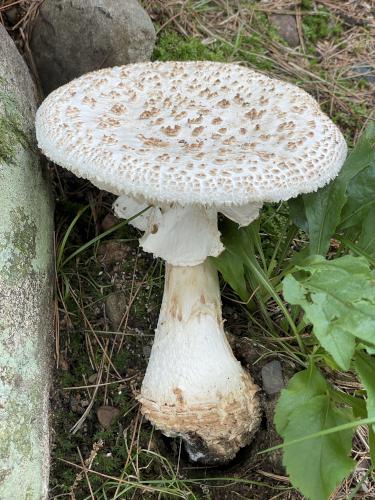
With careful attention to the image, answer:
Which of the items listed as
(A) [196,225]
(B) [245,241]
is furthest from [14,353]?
(B) [245,241]

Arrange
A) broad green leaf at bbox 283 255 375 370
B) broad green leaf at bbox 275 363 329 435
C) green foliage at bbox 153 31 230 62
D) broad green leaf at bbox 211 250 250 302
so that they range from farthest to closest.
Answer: green foliage at bbox 153 31 230 62, broad green leaf at bbox 211 250 250 302, broad green leaf at bbox 275 363 329 435, broad green leaf at bbox 283 255 375 370

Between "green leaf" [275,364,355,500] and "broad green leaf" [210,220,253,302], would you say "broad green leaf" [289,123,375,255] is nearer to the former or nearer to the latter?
"broad green leaf" [210,220,253,302]

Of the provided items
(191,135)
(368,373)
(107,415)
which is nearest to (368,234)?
(368,373)

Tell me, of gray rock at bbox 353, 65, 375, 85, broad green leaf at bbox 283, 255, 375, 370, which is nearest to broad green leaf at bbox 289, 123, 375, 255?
broad green leaf at bbox 283, 255, 375, 370

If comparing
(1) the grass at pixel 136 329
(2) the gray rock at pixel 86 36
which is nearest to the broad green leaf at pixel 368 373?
(1) the grass at pixel 136 329

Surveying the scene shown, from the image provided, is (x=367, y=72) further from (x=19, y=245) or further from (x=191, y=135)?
(x=19, y=245)

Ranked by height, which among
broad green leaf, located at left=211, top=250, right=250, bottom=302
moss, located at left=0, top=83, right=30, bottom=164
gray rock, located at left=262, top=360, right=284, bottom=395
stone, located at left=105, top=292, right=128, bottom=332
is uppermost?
moss, located at left=0, top=83, right=30, bottom=164
